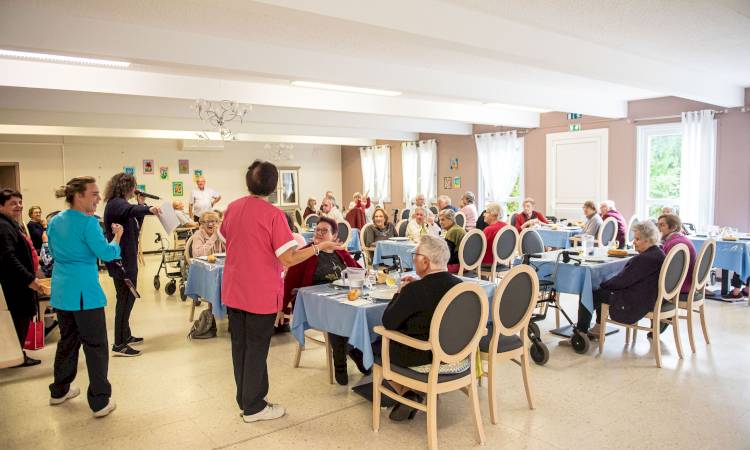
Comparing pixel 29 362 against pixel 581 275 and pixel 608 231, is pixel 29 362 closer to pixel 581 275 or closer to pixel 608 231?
pixel 581 275

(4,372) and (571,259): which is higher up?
(571,259)

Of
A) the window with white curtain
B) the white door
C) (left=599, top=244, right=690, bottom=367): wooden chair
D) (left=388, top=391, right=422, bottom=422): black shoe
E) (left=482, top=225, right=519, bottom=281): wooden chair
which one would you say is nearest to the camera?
(left=388, top=391, right=422, bottom=422): black shoe

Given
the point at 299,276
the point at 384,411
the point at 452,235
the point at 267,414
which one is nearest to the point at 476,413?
the point at 384,411


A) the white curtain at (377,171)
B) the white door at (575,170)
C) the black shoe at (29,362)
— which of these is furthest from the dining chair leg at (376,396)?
the white curtain at (377,171)

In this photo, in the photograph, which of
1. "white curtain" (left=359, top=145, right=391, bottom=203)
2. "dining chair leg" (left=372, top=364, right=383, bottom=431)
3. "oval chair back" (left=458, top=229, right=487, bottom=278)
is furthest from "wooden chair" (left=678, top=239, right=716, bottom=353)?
"white curtain" (left=359, top=145, right=391, bottom=203)

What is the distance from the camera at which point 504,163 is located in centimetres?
1055

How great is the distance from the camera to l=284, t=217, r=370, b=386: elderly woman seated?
146 inches

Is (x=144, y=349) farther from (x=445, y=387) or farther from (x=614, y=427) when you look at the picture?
(x=614, y=427)

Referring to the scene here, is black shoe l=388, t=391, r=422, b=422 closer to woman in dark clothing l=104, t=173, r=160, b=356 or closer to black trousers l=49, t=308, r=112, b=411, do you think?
black trousers l=49, t=308, r=112, b=411

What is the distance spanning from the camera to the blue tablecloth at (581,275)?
428 centimetres

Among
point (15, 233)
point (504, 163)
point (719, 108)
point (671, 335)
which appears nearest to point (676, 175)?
point (719, 108)

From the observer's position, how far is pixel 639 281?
13.3ft

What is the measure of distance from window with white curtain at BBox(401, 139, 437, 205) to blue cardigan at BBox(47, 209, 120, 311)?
31.0ft

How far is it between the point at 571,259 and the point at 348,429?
97.8 inches
